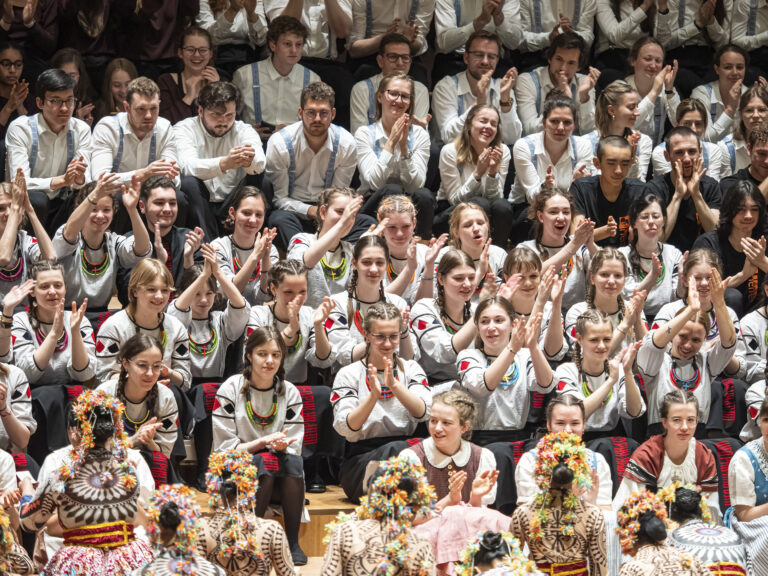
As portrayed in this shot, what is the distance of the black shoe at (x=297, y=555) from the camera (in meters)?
5.85

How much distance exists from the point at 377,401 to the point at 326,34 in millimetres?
3562

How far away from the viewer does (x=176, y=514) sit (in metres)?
4.31

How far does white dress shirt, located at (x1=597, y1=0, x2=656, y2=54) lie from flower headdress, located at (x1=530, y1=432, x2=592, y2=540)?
17.1 ft

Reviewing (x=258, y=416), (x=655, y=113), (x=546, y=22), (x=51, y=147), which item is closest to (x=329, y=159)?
(x=51, y=147)

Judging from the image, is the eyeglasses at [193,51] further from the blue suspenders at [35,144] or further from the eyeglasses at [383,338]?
the eyeglasses at [383,338]

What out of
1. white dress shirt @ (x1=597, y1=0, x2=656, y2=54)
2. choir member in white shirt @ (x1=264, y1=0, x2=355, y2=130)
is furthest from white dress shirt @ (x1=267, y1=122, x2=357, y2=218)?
white dress shirt @ (x1=597, y1=0, x2=656, y2=54)

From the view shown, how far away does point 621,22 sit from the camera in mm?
9492

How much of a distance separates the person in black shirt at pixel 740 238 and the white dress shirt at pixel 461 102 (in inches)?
61.7

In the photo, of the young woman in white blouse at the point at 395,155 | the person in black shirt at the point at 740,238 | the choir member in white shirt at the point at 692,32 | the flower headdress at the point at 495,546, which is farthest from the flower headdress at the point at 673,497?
the choir member in white shirt at the point at 692,32

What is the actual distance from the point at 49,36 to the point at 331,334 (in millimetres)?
3191

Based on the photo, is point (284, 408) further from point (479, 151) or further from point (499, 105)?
point (499, 105)

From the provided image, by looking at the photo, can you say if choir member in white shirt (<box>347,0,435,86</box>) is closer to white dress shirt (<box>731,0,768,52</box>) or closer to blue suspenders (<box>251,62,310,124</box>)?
blue suspenders (<box>251,62,310,124</box>)

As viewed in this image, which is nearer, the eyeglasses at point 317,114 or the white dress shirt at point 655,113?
the eyeglasses at point 317,114

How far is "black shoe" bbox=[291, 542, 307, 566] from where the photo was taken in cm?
585
